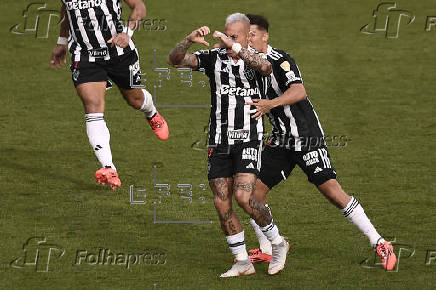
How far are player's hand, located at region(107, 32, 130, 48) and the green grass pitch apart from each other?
223cm

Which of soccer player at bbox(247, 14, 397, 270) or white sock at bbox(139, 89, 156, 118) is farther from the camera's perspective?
white sock at bbox(139, 89, 156, 118)

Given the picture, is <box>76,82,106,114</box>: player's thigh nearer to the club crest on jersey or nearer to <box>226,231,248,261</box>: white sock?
the club crest on jersey

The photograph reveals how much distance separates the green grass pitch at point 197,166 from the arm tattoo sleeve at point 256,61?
2222 millimetres

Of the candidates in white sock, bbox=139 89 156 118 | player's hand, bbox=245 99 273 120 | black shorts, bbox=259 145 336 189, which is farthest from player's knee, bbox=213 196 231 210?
white sock, bbox=139 89 156 118

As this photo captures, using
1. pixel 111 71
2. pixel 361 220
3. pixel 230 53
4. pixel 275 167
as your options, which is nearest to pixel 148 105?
pixel 111 71

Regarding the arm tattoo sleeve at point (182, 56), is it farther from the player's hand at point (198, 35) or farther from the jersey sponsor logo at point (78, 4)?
the jersey sponsor logo at point (78, 4)

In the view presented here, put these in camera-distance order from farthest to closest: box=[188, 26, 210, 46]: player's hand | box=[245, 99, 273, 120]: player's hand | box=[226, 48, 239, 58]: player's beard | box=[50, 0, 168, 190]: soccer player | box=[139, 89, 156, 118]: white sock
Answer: box=[139, 89, 156, 118]: white sock → box=[50, 0, 168, 190]: soccer player → box=[226, 48, 239, 58]: player's beard → box=[245, 99, 273, 120]: player's hand → box=[188, 26, 210, 46]: player's hand

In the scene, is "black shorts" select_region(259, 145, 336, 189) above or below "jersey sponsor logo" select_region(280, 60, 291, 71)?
below

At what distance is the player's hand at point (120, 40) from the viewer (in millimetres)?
12333

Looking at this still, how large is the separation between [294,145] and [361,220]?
1.09 meters

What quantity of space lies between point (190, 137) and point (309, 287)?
236 inches

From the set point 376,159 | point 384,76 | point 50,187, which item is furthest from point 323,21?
point 50,187

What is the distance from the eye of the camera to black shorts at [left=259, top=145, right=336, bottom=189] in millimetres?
11586

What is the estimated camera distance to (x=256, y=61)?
426 inches
